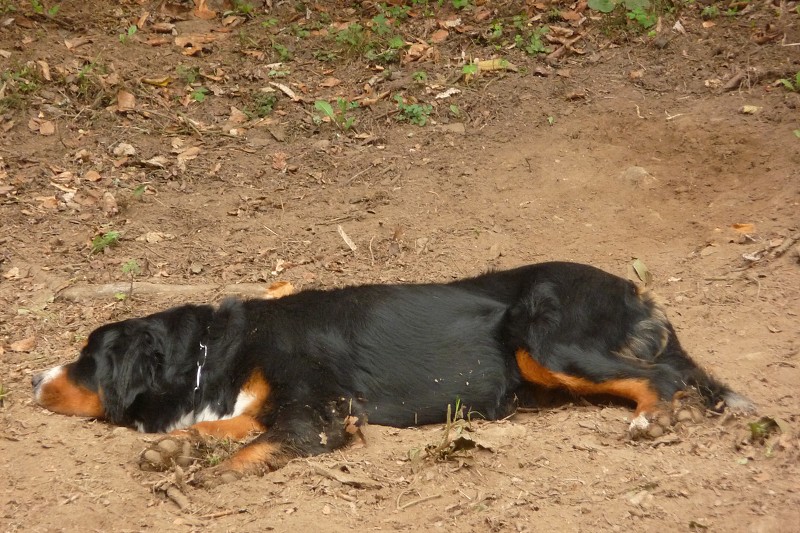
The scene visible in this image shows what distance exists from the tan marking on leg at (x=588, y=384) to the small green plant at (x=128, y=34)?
6.94 metres

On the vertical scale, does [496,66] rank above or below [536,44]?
below

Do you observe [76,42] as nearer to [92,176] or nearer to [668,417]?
[92,176]

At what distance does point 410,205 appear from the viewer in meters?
7.84

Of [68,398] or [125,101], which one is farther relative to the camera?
[125,101]

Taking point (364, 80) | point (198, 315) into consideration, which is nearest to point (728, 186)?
point (364, 80)

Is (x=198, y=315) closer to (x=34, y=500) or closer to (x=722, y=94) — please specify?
(x=34, y=500)

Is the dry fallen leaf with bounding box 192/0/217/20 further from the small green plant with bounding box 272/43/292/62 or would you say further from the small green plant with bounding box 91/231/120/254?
the small green plant with bounding box 91/231/120/254

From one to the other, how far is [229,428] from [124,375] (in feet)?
2.58

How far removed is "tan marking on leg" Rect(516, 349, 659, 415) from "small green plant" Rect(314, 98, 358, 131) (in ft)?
14.2

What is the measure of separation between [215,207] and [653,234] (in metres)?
4.06

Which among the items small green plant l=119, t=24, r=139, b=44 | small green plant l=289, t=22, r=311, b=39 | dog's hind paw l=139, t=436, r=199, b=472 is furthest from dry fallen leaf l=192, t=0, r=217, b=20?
dog's hind paw l=139, t=436, r=199, b=472

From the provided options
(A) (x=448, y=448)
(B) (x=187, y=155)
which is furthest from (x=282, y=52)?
(A) (x=448, y=448)

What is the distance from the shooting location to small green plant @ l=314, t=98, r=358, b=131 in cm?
891

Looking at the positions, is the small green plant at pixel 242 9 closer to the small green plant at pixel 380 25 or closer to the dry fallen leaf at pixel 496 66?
the small green plant at pixel 380 25
